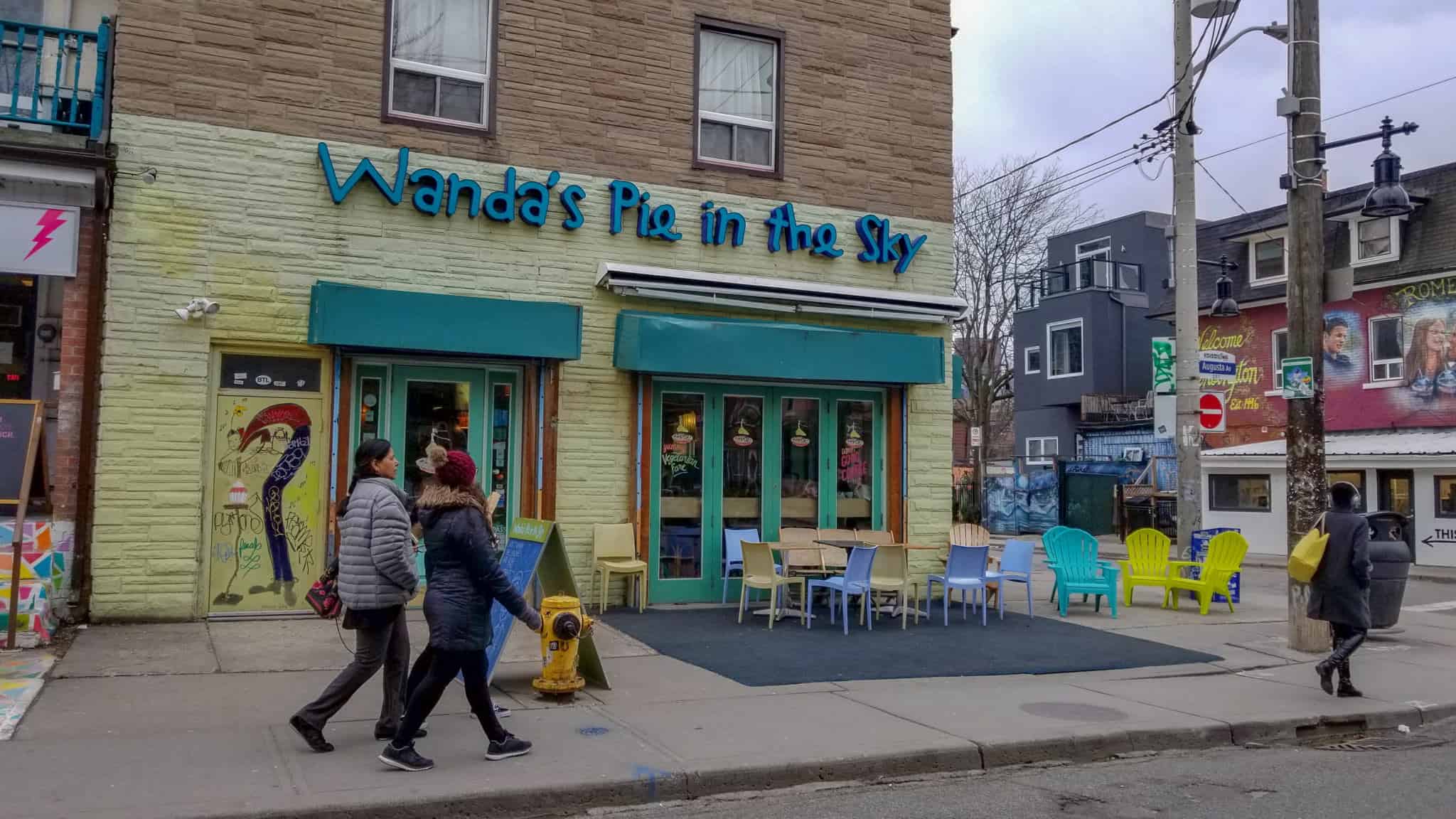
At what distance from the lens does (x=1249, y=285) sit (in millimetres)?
28469

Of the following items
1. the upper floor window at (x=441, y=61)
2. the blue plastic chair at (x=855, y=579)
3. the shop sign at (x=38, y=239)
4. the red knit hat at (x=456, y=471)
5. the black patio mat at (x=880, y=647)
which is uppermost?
the upper floor window at (x=441, y=61)

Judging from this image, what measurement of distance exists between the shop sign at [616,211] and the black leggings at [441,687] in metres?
5.91

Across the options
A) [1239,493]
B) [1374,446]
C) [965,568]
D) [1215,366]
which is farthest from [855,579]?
[1239,493]

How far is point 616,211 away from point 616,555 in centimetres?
352

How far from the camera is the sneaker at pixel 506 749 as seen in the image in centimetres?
640

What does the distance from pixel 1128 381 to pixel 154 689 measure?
107 ft

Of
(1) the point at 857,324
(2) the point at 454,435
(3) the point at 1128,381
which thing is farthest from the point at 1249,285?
(2) the point at 454,435

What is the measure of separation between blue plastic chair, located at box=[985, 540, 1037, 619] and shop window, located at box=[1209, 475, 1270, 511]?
15.2m

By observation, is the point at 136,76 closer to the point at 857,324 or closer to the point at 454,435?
the point at 454,435

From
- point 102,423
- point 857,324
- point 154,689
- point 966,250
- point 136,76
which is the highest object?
point 966,250

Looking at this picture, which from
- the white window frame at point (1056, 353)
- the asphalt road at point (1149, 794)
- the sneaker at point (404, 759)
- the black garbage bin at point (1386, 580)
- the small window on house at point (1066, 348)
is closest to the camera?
the asphalt road at point (1149, 794)

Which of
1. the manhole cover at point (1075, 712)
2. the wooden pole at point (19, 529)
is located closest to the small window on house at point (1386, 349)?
the manhole cover at point (1075, 712)

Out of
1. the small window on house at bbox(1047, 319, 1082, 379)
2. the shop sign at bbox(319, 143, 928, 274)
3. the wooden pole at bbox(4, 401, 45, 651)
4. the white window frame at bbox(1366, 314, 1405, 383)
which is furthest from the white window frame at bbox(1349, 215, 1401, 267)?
the wooden pole at bbox(4, 401, 45, 651)

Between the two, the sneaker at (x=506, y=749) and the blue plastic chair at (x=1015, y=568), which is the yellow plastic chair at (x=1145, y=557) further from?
the sneaker at (x=506, y=749)
